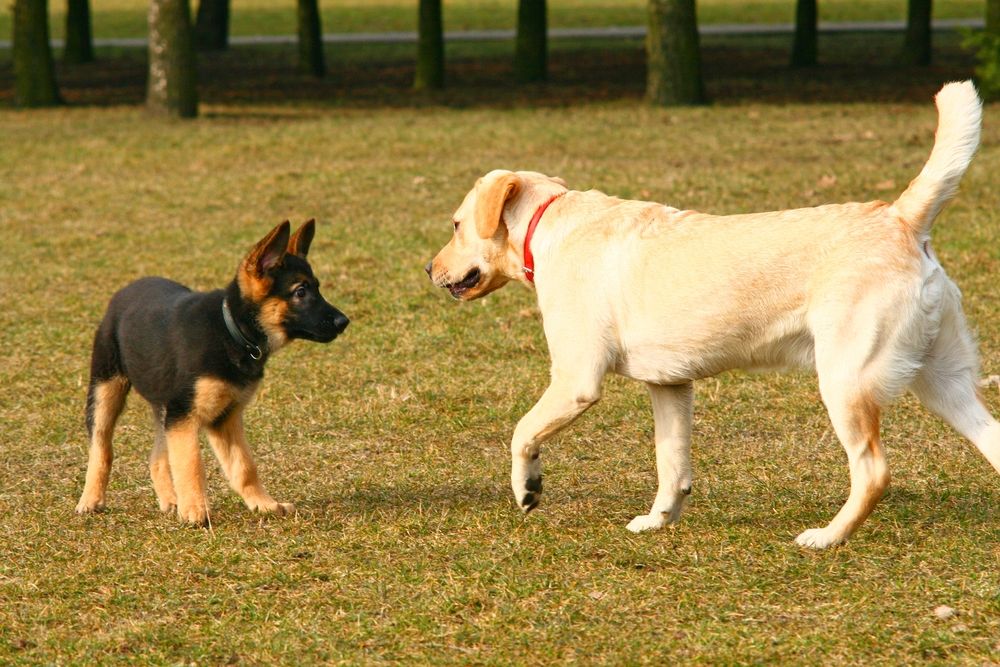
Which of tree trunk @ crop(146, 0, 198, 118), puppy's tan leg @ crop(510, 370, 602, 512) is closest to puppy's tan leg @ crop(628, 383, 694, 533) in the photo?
puppy's tan leg @ crop(510, 370, 602, 512)

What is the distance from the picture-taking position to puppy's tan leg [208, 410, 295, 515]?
248 inches

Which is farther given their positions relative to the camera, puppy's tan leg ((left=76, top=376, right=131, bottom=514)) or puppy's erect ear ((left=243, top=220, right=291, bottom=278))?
puppy's tan leg ((left=76, top=376, right=131, bottom=514))

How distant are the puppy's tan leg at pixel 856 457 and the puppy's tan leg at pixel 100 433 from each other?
10.7ft

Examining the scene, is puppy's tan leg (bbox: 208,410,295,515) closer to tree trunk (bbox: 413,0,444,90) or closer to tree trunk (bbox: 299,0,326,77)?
tree trunk (bbox: 413,0,444,90)

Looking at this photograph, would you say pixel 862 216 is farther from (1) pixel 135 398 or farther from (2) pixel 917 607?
(1) pixel 135 398

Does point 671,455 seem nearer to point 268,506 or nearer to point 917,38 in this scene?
point 268,506

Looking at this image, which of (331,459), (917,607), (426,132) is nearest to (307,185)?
(426,132)

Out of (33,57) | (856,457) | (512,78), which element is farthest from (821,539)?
(512,78)

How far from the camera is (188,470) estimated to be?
20.0 feet

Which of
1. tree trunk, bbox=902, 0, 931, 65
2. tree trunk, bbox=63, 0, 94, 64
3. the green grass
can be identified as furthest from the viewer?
the green grass

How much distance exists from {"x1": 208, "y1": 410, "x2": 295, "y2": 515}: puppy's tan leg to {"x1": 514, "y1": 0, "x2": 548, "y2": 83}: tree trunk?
910 inches

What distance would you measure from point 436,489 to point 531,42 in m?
23.0

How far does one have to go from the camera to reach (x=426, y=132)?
66.9ft

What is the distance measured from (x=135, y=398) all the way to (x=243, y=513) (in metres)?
2.67
